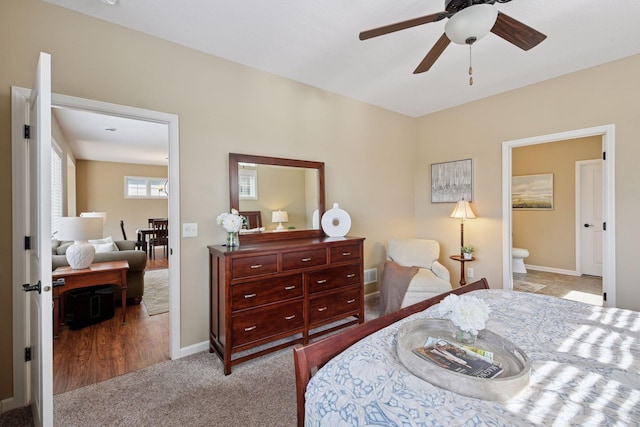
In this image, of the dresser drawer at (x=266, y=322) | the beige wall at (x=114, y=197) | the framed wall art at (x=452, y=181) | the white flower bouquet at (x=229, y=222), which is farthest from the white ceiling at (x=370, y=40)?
the beige wall at (x=114, y=197)

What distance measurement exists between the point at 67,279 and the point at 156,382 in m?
1.74

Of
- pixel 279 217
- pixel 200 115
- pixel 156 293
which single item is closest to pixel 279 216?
pixel 279 217

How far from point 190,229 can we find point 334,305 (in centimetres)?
156

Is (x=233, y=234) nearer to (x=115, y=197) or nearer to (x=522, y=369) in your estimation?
(x=522, y=369)

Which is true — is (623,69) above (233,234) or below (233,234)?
above

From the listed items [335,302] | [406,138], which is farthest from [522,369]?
[406,138]

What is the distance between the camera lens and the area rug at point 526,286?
13.9 feet

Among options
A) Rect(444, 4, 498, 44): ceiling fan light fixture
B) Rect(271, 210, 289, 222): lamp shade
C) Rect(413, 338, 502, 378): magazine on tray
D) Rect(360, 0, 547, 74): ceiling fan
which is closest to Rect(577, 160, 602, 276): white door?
Rect(360, 0, 547, 74): ceiling fan

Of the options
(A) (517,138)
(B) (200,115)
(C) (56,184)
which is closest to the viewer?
(B) (200,115)

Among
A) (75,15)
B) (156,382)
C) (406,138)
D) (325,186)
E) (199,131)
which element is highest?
(75,15)

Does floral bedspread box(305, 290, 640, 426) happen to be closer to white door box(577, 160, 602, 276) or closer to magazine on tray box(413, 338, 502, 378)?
magazine on tray box(413, 338, 502, 378)

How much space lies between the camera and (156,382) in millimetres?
2145

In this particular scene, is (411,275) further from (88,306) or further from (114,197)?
(114,197)

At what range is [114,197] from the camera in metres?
7.80
